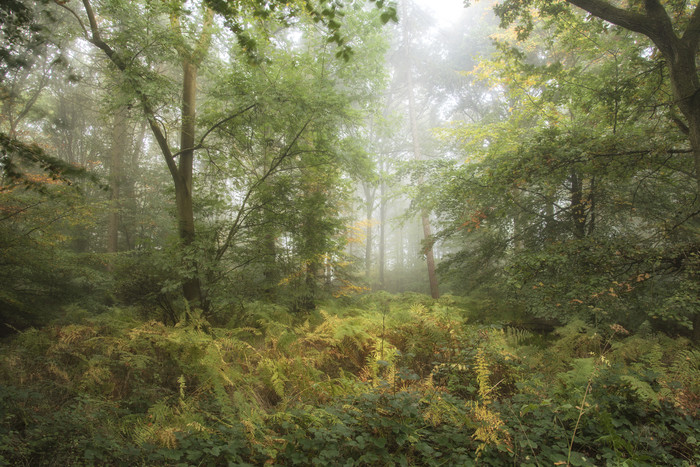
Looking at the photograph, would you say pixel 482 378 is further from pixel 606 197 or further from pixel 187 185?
pixel 187 185

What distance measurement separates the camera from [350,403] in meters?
2.96

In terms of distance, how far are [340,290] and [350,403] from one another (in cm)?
792

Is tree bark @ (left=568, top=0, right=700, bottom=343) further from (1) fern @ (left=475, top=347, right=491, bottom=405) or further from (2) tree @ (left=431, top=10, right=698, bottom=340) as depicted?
(1) fern @ (left=475, top=347, right=491, bottom=405)

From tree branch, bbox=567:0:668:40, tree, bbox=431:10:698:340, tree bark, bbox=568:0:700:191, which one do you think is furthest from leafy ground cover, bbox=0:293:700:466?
tree branch, bbox=567:0:668:40

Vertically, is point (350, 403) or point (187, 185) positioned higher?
point (187, 185)

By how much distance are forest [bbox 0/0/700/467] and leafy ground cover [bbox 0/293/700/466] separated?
3cm

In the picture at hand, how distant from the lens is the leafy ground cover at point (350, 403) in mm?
2416

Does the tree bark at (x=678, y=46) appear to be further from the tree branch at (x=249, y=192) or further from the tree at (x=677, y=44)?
the tree branch at (x=249, y=192)

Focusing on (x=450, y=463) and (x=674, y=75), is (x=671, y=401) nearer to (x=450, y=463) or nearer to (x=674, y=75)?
(x=450, y=463)

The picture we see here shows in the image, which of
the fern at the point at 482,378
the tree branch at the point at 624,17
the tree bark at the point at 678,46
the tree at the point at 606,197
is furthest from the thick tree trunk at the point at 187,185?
the tree bark at the point at 678,46

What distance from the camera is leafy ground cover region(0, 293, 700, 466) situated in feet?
7.93

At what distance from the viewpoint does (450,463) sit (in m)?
2.36

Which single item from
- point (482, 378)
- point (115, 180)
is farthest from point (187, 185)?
point (482, 378)

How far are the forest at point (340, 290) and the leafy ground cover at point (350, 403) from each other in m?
0.03
